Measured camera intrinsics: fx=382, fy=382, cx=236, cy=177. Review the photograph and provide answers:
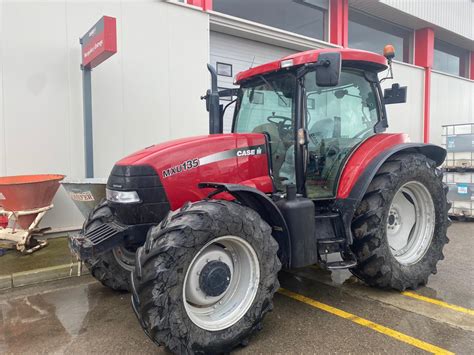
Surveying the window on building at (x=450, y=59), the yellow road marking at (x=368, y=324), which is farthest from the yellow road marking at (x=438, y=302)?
the window on building at (x=450, y=59)

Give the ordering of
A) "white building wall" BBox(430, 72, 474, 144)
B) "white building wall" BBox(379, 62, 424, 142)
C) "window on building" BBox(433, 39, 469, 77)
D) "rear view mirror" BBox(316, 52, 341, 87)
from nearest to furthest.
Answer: "rear view mirror" BBox(316, 52, 341, 87) → "white building wall" BBox(379, 62, 424, 142) → "white building wall" BBox(430, 72, 474, 144) → "window on building" BBox(433, 39, 469, 77)

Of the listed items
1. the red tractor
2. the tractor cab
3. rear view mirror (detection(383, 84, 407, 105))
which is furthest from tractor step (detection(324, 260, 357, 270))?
rear view mirror (detection(383, 84, 407, 105))

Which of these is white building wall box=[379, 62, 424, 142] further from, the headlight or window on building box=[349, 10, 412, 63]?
the headlight

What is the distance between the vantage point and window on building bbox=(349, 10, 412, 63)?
11227mm

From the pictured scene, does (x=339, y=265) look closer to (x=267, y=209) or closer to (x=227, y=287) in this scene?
(x=267, y=209)

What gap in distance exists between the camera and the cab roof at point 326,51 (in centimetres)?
345

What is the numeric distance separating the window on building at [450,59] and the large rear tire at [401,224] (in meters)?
11.7

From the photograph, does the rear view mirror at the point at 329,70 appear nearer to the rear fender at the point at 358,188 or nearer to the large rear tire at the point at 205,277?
the rear fender at the point at 358,188

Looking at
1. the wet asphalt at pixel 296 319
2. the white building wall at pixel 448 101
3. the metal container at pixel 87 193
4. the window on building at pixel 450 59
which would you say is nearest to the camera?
the wet asphalt at pixel 296 319

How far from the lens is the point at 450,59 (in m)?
14.9

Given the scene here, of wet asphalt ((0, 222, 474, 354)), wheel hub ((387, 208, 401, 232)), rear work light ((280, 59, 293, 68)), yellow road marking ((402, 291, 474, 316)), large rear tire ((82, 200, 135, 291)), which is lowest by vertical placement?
wet asphalt ((0, 222, 474, 354))

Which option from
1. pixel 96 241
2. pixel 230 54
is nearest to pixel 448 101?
pixel 230 54

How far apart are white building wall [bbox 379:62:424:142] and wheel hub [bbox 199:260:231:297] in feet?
34.4

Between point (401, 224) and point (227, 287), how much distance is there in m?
2.38
